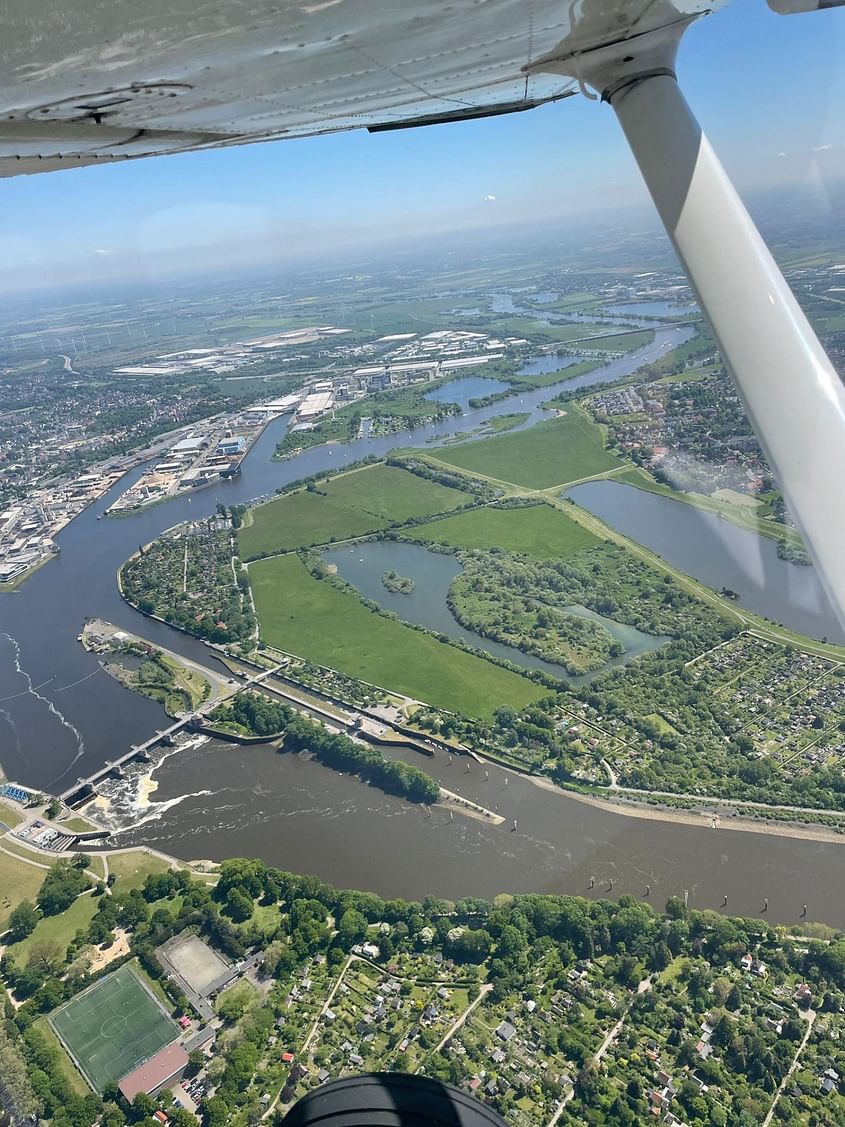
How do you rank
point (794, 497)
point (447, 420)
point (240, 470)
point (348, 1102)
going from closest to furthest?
1. point (794, 497)
2. point (348, 1102)
3. point (240, 470)
4. point (447, 420)

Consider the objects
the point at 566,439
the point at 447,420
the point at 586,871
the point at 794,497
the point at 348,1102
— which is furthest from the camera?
the point at 447,420

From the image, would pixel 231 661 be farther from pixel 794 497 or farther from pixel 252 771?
pixel 794 497

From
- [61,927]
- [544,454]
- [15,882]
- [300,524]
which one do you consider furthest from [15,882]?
[544,454]

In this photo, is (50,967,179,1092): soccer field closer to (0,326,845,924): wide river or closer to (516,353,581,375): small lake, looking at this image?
(0,326,845,924): wide river

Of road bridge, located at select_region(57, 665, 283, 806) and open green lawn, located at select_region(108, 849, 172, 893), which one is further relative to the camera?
road bridge, located at select_region(57, 665, 283, 806)

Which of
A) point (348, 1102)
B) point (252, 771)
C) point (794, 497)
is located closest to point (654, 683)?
point (252, 771)

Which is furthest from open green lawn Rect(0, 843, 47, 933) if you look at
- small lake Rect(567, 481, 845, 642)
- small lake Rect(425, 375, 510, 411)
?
small lake Rect(425, 375, 510, 411)

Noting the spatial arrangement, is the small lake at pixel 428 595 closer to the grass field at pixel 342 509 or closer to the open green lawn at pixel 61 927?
the grass field at pixel 342 509
